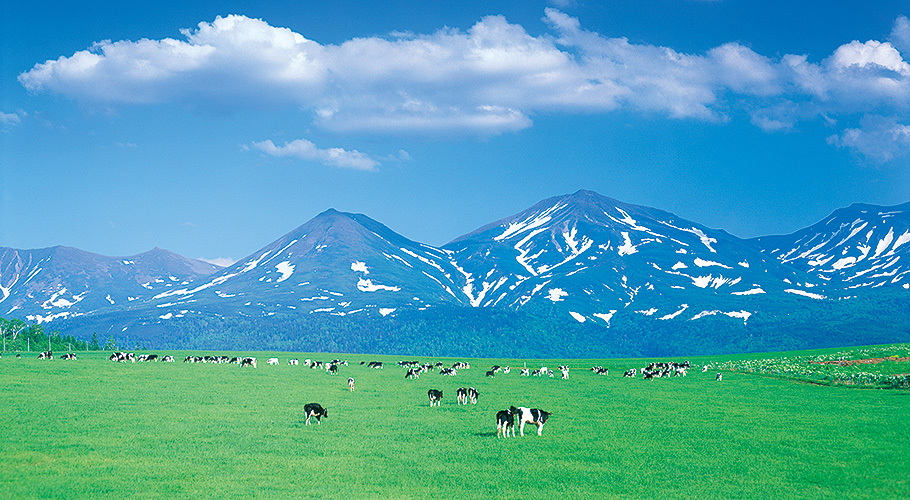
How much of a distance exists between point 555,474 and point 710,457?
7.62 meters

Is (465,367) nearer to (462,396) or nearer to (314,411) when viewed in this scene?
(462,396)

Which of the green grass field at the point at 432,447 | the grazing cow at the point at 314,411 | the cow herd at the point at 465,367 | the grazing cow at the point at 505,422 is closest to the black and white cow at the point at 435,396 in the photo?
the cow herd at the point at 465,367

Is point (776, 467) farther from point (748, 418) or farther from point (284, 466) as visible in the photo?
point (284, 466)

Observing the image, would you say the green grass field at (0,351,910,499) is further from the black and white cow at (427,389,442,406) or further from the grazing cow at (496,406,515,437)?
the black and white cow at (427,389,442,406)

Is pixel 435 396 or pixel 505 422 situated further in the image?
pixel 435 396

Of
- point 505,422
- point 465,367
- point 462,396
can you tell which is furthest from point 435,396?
point 465,367

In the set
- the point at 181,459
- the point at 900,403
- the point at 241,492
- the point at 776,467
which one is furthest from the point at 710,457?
the point at 900,403

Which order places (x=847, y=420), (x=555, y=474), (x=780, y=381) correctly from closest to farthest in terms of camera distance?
(x=555, y=474) → (x=847, y=420) → (x=780, y=381)

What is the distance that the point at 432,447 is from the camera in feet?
101

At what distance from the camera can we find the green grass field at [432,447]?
76.9 ft

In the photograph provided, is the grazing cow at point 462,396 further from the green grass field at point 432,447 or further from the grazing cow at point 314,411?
the grazing cow at point 314,411

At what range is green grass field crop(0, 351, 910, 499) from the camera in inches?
923

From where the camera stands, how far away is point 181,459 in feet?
89.8

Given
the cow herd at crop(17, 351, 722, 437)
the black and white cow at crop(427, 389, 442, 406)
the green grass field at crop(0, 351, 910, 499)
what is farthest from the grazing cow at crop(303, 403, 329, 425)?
the black and white cow at crop(427, 389, 442, 406)
